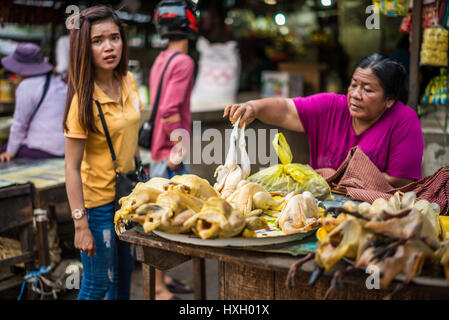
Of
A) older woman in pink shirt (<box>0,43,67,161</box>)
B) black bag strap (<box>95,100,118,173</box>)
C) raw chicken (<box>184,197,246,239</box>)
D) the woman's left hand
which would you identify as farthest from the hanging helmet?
raw chicken (<box>184,197,246,239</box>)

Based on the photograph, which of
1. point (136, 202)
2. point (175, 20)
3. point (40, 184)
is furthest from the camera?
point (175, 20)

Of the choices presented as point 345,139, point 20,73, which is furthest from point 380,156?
point 20,73

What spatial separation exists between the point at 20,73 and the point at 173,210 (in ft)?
10.4

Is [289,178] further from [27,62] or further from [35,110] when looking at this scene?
[27,62]

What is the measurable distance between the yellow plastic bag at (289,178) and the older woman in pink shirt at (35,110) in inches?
101

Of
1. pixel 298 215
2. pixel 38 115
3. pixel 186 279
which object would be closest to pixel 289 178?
pixel 298 215

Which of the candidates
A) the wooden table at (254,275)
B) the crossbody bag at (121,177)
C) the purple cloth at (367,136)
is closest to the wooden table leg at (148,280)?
the wooden table at (254,275)

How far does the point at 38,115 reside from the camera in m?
4.01

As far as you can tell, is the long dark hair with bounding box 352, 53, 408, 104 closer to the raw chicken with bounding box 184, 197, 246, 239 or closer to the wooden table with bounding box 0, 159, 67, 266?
the raw chicken with bounding box 184, 197, 246, 239

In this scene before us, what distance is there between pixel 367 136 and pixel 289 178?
65 cm

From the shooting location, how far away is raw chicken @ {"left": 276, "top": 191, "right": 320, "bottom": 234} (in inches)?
62.7

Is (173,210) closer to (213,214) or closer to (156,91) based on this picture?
(213,214)

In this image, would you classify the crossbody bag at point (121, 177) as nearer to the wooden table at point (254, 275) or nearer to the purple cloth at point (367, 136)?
the wooden table at point (254, 275)

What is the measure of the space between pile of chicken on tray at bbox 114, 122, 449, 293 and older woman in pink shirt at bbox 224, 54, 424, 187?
59 cm
